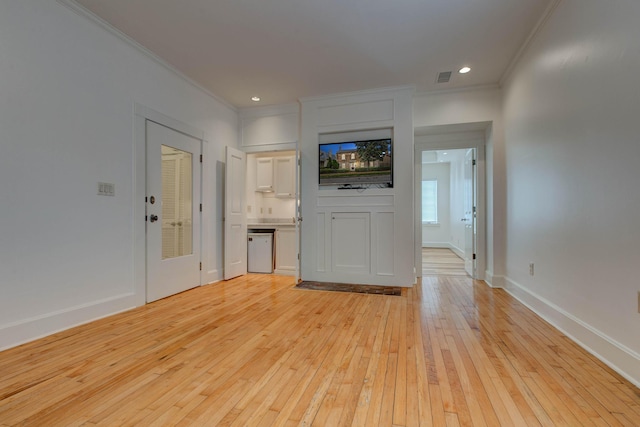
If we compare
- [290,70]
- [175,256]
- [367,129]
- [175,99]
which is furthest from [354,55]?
[175,256]

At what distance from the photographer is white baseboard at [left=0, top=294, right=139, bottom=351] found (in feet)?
6.78

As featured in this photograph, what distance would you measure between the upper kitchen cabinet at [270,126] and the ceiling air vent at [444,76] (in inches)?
78.8

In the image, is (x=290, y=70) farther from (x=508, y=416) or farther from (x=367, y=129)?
(x=508, y=416)

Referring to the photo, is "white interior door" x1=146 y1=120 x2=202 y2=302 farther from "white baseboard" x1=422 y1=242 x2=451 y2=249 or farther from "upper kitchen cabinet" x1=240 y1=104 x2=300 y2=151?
"white baseboard" x1=422 y1=242 x2=451 y2=249

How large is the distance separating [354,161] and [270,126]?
1506 mm

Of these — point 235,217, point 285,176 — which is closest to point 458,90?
point 285,176

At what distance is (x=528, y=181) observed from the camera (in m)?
Result: 3.04

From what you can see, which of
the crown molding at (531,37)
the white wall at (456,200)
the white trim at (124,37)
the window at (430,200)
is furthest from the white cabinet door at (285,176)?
the window at (430,200)

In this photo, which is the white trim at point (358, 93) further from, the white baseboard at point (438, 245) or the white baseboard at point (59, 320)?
the white baseboard at point (438, 245)

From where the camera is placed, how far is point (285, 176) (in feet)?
17.1

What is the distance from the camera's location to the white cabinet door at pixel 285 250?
4.78 m

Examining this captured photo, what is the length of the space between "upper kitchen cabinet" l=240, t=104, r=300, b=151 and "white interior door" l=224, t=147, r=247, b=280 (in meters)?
0.35

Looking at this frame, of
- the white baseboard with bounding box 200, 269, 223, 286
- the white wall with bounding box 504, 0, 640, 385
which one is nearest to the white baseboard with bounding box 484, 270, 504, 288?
the white wall with bounding box 504, 0, 640, 385

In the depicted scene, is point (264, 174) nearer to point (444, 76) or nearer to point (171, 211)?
point (171, 211)
